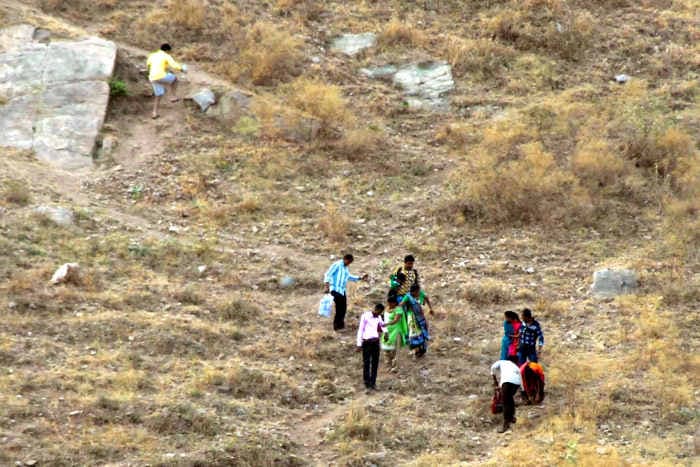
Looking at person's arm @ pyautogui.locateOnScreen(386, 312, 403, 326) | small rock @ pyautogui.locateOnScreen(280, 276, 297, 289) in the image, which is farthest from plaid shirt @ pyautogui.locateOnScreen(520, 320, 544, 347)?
small rock @ pyautogui.locateOnScreen(280, 276, 297, 289)

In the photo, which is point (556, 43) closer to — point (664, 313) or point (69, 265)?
point (664, 313)

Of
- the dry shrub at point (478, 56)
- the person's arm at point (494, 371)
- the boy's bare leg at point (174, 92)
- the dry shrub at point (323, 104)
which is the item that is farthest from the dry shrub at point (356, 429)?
the dry shrub at point (478, 56)

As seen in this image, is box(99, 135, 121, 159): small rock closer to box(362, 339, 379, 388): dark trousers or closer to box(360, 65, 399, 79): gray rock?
box(360, 65, 399, 79): gray rock

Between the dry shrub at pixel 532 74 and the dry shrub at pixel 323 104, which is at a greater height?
the dry shrub at pixel 532 74

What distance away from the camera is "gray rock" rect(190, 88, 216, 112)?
55.7 feet

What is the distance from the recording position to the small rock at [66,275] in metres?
12.3

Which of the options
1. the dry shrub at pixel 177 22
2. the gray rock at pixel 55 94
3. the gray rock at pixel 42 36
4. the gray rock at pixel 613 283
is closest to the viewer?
the gray rock at pixel 613 283

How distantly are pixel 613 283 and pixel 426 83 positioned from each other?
6522 mm

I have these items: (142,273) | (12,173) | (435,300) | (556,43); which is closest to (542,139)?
(556,43)

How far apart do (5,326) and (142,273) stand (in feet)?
6.89

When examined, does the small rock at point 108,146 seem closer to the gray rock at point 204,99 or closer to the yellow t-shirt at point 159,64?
the yellow t-shirt at point 159,64

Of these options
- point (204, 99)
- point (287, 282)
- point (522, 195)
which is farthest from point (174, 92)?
point (522, 195)

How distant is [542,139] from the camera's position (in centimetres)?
1688

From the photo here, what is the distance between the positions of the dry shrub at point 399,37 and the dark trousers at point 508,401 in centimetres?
1029
